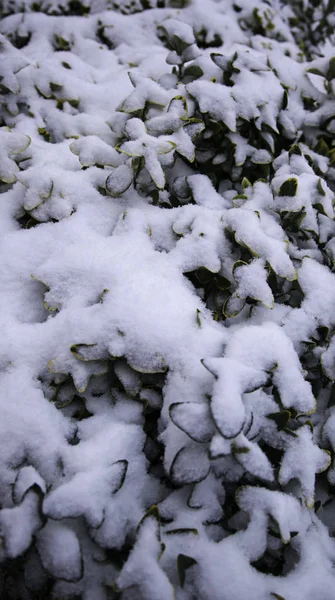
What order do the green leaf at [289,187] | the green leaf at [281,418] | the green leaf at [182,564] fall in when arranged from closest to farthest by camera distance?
the green leaf at [182,564], the green leaf at [281,418], the green leaf at [289,187]

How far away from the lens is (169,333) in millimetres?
1242

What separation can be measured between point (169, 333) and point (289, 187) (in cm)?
71

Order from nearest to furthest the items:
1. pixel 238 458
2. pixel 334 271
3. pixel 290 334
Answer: pixel 238 458
pixel 290 334
pixel 334 271

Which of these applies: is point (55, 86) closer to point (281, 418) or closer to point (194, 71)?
point (194, 71)

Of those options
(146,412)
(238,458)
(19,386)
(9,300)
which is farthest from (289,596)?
(9,300)

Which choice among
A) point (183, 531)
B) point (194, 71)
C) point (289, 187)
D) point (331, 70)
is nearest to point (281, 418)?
point (183, 531)

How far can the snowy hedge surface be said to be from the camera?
1.05 metres

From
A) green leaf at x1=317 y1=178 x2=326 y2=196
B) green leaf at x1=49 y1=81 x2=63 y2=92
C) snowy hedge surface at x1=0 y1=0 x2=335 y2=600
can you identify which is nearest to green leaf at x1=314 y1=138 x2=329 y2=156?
snowy hedge surface at x1=0 y1=0 x2=335 y2=600

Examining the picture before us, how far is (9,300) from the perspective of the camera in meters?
1.41

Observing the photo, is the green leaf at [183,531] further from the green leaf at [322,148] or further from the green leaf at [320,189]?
the green leaf at [322,148]

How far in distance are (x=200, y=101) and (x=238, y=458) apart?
128cm

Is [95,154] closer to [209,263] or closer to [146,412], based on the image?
[209,263]

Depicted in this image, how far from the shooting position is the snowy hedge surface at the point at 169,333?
41.2 inches

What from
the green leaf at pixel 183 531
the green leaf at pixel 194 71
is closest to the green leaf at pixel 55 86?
the green leaf at pixel 194 71
